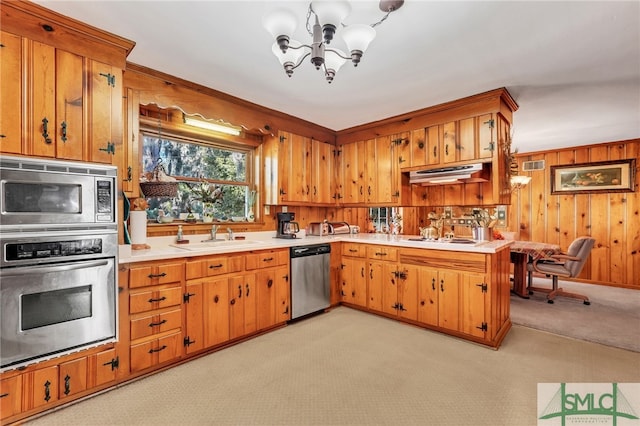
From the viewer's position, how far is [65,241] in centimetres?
187

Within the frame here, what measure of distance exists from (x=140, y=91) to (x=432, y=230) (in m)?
3.47

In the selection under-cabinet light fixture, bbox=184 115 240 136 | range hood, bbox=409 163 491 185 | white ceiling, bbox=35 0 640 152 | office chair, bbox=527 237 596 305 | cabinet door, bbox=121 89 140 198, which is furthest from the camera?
office chair, bbox=527 237 596 305

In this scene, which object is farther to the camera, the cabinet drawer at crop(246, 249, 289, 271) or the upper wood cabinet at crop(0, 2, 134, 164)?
the cabinet drawer at crop(246, 249, 289, 271)

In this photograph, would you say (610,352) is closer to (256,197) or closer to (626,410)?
(626,410)

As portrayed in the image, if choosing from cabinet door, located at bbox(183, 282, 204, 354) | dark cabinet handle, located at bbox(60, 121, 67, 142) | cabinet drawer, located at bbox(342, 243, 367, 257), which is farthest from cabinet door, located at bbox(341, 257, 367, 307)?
Answer: dark cabinet handle, located at bbox(60, 121, 67, 142)

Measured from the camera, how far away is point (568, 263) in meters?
4.23

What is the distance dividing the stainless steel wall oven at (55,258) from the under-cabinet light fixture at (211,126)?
1249 mm

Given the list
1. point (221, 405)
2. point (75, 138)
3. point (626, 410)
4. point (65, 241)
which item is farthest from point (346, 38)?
point (626, 410)

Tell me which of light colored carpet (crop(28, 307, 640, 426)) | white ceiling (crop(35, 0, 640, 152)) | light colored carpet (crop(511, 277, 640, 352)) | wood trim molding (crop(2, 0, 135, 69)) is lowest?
light colored carpet (crop(511, 277, 640, 352))

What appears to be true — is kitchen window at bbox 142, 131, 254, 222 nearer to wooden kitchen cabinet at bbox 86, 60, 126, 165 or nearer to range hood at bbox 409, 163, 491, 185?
wooden kitchen cabinet at bbox 86, 60, 126, 165

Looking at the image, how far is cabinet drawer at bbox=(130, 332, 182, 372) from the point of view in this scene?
218cm

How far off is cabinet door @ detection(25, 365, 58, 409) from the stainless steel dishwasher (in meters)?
1.99

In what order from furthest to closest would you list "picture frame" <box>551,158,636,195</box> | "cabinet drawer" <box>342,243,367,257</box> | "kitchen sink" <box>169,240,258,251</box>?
"picture frame" <box>551,158,636,195</box>, "cabinet drawer" <box>342,243,367,257</box>, "kitchen sink" <box>169,240,258,251</box>

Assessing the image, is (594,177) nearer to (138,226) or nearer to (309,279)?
(309,279)
